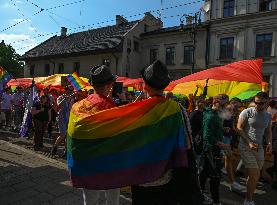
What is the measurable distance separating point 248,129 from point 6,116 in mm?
11842

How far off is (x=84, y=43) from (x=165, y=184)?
34.0 metres

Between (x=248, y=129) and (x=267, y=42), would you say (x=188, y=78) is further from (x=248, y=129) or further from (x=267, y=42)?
(x=267, y=42)

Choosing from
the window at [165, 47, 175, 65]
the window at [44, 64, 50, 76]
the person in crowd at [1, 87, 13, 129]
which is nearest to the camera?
the person in crowd at [1, 87, 13, 129]

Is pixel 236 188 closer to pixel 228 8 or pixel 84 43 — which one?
pixel 228 8

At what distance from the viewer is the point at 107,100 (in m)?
3.09

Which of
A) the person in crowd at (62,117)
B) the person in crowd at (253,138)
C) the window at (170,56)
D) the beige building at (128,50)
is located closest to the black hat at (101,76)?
the person in crowd at (253,138)

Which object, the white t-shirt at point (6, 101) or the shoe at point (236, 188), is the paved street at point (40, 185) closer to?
the shoe at point (236, 188)

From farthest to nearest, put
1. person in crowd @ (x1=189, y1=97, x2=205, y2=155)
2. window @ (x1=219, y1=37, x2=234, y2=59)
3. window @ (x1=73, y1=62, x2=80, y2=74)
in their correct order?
window @ (x1=73, y1=62, x2=80, y2=74) → window @ (x1=219, y1=37, x2=234, y2=59) → person in crowd @ (x1=189, y1=97, x2=205, y2=155)

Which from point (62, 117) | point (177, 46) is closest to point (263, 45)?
point (177, 46)

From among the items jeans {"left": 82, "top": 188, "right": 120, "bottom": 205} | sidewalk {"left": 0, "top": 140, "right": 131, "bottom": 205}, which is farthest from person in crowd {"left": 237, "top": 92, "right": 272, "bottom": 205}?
jeans {"left": 82, "top": 188, "right": 120, "bottom": 205}

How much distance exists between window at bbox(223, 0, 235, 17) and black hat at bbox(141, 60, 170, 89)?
2522cm

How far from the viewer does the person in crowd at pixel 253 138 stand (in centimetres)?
535

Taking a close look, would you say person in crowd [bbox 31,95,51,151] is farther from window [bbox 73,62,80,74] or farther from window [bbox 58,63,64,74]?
window [bbox 58,63,64,74]

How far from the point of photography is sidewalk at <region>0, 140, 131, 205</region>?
205 inches
